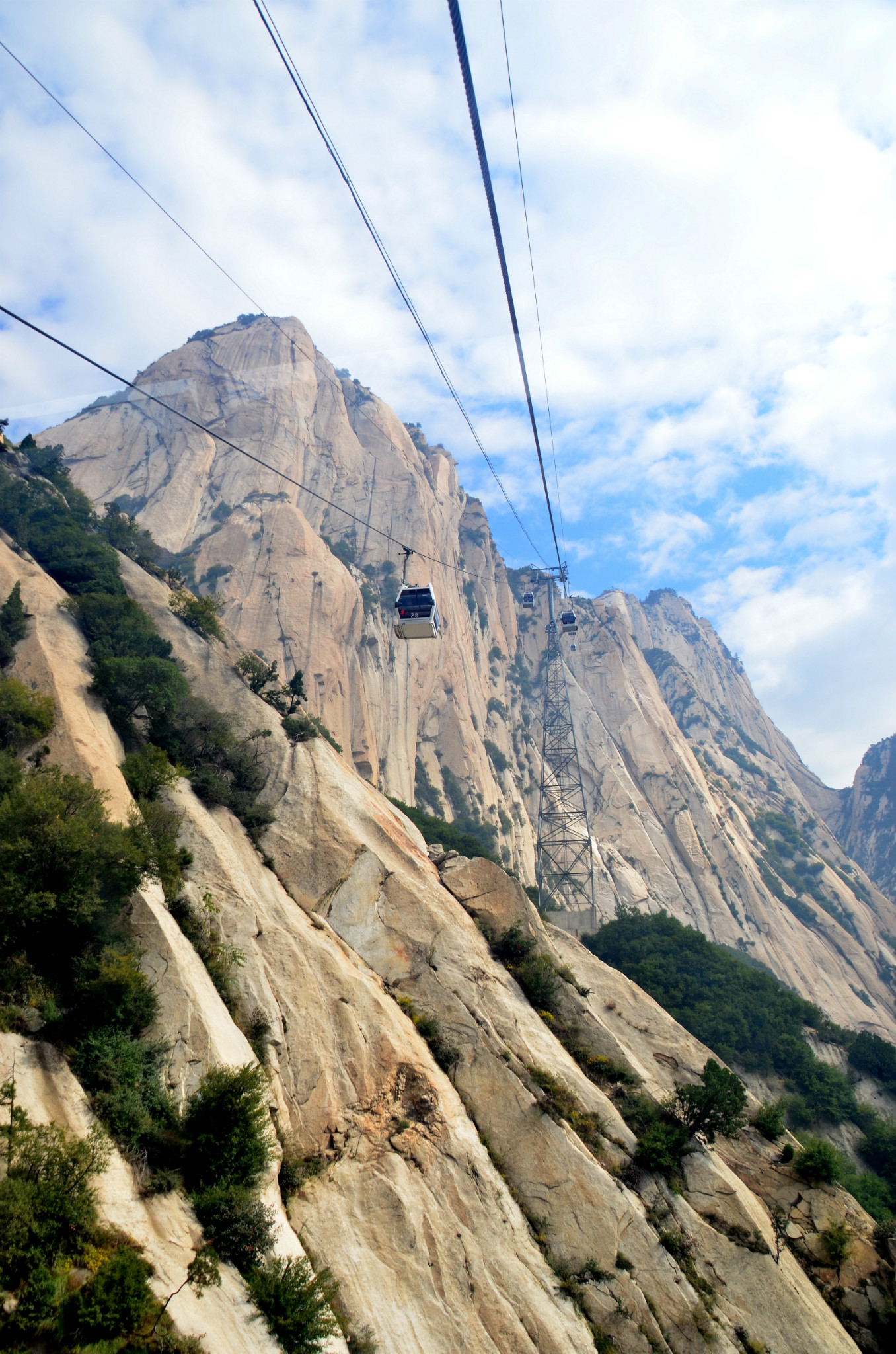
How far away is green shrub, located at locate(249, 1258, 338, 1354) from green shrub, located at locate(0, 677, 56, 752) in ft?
44.4

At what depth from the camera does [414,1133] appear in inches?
640

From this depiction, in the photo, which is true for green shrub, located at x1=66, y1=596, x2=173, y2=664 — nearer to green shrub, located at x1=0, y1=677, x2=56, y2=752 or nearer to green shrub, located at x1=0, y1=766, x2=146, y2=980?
green shrub, located at x1=0, y1=677, x2=56, y2=752

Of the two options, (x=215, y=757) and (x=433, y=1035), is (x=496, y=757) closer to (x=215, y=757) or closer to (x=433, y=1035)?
(x=215, y=757)

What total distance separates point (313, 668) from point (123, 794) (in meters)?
30.6

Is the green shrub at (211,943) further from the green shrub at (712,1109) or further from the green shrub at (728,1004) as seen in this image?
the green shrub at (728,1004)

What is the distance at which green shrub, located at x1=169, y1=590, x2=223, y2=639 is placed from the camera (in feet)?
96.8

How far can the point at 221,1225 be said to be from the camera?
1174cm

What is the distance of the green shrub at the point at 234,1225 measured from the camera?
453 inches

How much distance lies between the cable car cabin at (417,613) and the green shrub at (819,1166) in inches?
754

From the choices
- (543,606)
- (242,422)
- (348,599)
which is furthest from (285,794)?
(543,606)

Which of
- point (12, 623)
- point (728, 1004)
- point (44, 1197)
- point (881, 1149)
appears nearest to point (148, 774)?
point (12, 623)

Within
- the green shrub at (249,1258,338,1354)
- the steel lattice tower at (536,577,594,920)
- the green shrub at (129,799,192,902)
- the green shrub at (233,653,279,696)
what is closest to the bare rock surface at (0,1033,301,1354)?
the green shrub at (249,1258,338,1354)

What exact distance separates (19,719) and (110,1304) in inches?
554

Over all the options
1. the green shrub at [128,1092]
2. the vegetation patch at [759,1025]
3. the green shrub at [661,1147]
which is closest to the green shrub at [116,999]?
the green shrub at [128,1092]
